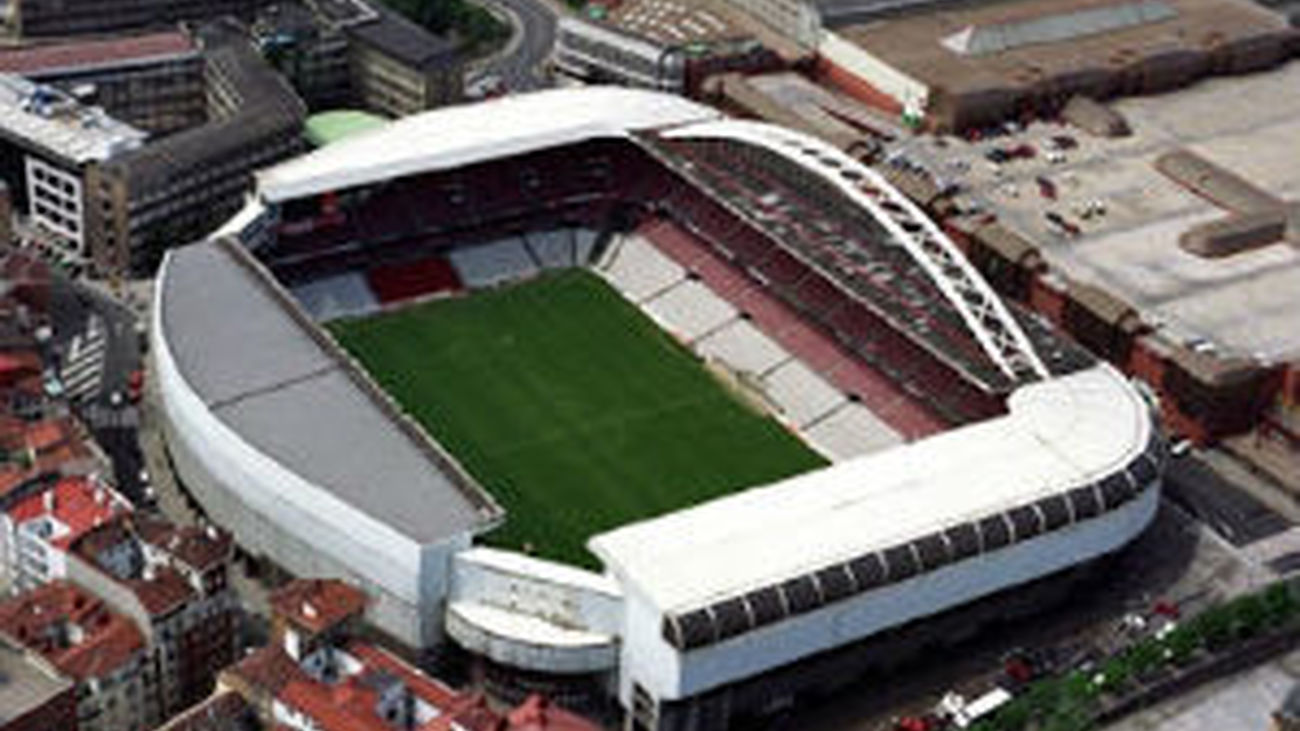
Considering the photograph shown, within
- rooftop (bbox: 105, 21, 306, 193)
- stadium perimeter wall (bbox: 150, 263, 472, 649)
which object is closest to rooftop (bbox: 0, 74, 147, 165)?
rooftop (bbox: 105, 21, 306, 193)

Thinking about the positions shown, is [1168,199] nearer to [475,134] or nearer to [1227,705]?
[475,134]

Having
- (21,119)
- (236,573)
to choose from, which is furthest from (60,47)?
(236,573)

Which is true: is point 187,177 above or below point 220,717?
below

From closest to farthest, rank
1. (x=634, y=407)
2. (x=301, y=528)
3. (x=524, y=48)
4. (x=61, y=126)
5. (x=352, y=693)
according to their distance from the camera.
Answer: (x=352, y=693) < (x=301, y=528) < (x=634, y=407) < (x=61, y=126) < (x=524, y=48)

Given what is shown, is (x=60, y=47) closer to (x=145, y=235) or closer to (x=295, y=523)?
(x=145, y=235)

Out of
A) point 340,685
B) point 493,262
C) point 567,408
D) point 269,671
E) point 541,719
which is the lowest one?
point 567,408

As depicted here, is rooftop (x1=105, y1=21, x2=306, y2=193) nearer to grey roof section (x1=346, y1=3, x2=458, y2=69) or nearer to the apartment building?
the apartment building

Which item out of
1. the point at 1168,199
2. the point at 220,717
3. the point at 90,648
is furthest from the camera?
the point at 1168,199

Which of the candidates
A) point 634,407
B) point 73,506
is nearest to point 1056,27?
point 634,407

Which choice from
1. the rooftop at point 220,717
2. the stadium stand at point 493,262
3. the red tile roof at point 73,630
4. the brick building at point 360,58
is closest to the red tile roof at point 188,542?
the red tile roof at point 73,630
